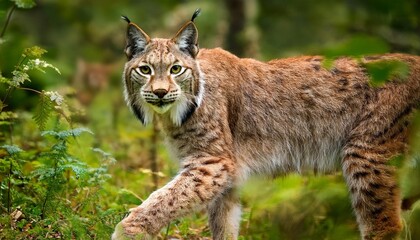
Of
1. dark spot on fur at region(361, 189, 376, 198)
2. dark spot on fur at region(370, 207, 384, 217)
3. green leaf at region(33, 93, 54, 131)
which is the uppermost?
green leaf at region(33, 93, 54, 131)

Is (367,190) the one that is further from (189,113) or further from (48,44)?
(48,44)

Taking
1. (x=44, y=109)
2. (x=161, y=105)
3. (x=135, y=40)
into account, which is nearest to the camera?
(x=44, y=109)

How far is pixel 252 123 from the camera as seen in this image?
6.46m

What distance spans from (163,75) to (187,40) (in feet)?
1.41

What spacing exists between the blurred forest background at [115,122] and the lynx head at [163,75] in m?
0.51

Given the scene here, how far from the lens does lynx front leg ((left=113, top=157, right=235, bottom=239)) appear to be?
210 inches

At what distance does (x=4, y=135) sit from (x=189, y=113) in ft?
6.76

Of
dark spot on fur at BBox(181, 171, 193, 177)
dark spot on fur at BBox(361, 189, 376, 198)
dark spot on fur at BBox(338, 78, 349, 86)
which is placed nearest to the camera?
dark spot on fur at BBox(181, 171, 193, 177)

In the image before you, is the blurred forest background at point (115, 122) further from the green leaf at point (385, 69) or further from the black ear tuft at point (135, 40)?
the black ear tuft at point (135, 40)

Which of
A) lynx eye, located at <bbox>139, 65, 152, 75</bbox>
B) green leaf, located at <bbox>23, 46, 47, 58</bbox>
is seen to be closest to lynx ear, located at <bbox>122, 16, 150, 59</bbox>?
lynx eye, located at <bbox>139, 65, 152, 75</bbox>

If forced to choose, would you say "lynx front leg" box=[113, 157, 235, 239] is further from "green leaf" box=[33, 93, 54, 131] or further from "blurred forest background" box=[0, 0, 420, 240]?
"green leaf" box=[33, 93, 54, 131]

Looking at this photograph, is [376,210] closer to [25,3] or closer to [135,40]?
[135,40]

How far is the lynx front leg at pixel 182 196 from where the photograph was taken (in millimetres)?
5344

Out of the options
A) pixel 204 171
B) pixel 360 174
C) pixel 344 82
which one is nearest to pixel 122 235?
pixel 204 171
